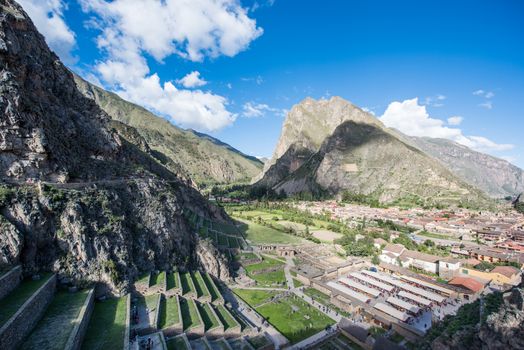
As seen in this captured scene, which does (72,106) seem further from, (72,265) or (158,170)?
(72,265)

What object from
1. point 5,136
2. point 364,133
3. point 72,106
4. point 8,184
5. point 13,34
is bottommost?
point 8,184

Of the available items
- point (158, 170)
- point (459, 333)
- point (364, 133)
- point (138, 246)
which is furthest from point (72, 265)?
point (364, 133)

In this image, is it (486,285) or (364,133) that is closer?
(486,285)

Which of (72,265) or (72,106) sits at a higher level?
(72,106)

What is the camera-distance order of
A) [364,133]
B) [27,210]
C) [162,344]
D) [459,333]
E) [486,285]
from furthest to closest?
[364,133], [486,285], [27,210], [162,344], [459,333]

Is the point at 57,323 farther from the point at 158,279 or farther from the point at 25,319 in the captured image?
the point at 158,279

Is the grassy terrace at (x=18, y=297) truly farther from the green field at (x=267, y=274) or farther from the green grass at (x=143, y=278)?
the green field at (x=267, y=274)

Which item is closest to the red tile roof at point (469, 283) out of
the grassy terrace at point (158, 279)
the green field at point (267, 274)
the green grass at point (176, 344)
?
the green field at point (267, 274)
